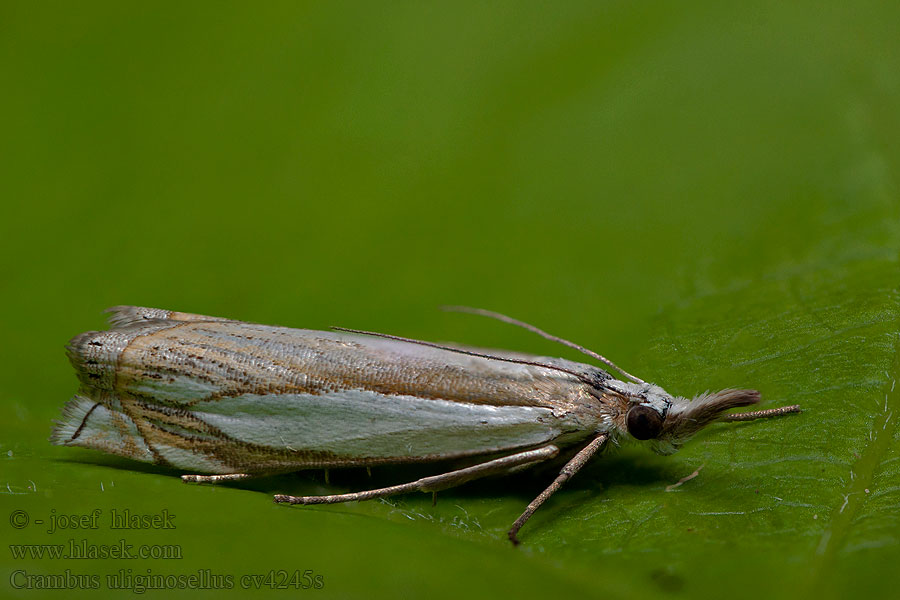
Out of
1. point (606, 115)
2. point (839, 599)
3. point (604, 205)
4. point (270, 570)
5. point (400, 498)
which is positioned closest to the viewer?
point (839, 599)

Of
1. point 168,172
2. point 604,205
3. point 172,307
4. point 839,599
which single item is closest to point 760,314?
point 604,205

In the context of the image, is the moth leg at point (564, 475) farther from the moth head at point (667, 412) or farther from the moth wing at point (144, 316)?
the moth wing at point (144, 316)

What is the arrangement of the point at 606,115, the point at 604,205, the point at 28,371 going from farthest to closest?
the point at 606,115 → the point at 604,205 → the point at 28,371

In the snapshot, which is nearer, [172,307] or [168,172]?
[172,307]

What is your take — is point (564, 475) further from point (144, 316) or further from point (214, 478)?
point (144, 316)

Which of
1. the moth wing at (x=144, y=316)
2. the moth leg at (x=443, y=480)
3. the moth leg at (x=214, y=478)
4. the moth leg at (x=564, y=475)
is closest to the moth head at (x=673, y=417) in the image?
the moth leg at (x=564, y=475)

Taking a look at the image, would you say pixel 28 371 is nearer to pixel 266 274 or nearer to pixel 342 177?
pixel 266 274

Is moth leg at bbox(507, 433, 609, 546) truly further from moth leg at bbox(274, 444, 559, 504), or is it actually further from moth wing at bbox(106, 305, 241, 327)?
moth wing at bbox(106, 305, 241, 327)

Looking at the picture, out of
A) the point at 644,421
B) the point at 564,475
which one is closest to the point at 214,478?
the point at 564,475
